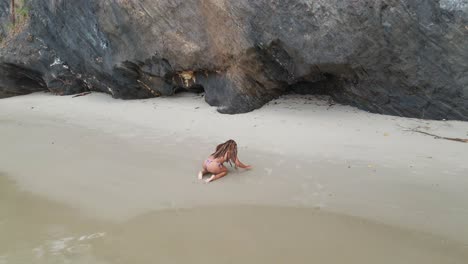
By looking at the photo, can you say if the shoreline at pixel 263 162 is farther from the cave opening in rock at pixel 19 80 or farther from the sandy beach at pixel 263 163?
the cave opening in rock at pixel 19 80

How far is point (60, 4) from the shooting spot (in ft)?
28.4

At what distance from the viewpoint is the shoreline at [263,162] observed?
144 inches

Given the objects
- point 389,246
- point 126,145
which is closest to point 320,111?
point 126,145

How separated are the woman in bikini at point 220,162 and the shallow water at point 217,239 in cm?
63

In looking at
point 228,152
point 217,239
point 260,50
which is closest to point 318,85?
point 260,50

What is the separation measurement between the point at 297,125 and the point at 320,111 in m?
0.63

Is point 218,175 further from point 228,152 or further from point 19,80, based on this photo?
point 19,80

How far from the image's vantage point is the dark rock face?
5039mm

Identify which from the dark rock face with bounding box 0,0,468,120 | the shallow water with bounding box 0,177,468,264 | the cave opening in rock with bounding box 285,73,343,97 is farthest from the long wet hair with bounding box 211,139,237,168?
the cave opening in rock with bounding box 285,73,343,97

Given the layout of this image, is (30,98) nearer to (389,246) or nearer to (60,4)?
(60,4)

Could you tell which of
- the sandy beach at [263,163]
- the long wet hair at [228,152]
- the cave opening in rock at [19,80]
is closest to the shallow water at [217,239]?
the sandy beach at [263,163]

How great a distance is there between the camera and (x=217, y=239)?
3150mm

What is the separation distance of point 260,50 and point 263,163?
7.77 ft

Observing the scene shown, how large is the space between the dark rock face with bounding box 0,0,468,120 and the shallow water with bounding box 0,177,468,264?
2.77 m
